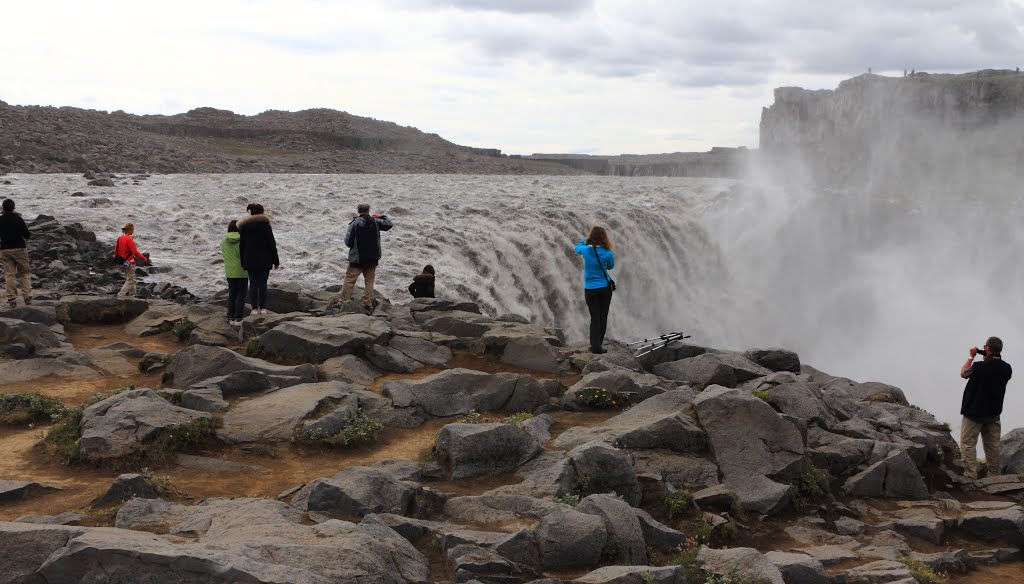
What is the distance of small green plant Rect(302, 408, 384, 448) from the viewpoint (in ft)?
36.2

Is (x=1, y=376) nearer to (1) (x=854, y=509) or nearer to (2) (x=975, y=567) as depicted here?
(1) (x=854, y=509)

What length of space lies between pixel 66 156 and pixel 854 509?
6781 centimetres

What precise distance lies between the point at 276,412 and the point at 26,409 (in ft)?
11.2

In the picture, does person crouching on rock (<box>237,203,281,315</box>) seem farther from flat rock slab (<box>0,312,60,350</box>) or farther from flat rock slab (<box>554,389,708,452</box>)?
flat rock slab (<box>554,389,708,452</box>)

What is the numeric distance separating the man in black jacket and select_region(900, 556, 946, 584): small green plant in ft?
57.5

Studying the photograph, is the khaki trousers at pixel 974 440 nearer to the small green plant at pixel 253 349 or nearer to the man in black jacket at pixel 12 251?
the small green plant at pixel 253 349

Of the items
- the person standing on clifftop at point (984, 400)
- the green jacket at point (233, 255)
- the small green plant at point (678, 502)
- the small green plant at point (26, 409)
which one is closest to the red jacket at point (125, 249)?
the green jacket at point (233, 255)

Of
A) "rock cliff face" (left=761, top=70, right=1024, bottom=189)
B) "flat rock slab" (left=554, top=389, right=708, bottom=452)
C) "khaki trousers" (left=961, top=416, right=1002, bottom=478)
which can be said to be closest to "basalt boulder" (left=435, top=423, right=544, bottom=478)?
"flat rock slab" (left=554, top=389, right=708, bottom=452)

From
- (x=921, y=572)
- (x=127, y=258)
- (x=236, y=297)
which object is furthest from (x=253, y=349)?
(x=921, y=572)

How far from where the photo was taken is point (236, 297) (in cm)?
1714

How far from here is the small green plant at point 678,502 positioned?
9.59 metres

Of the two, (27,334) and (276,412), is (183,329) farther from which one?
(276,412)

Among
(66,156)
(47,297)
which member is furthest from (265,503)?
(66,156)

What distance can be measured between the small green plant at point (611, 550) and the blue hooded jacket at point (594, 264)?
7.87 metres
